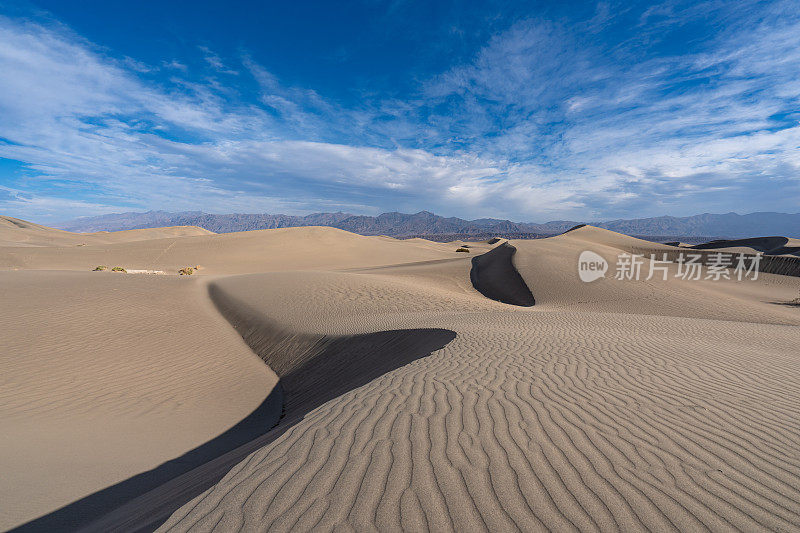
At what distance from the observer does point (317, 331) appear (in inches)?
367

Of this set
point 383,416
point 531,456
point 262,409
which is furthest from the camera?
point 262,409

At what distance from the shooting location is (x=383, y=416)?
3367mm

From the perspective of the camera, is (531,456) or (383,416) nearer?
(531,456)

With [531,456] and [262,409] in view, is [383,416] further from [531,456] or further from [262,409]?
[262,409]

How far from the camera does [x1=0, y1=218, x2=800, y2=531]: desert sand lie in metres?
2.21

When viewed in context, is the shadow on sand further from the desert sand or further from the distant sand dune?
the distant sand dune

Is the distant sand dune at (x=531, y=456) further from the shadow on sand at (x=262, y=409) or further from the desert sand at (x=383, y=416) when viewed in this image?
Result: the shadow on sand at (x=262, y=409)

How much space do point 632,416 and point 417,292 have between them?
11.6 m

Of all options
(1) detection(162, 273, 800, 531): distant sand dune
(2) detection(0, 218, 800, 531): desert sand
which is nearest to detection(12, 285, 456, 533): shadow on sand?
(2) detection(0, 218, 800, 531): desert sand

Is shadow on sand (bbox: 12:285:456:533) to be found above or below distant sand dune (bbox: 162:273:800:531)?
below

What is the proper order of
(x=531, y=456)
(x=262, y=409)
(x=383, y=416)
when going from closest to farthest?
(x=531, y=456), (x=383, y=416), (x=262, y=409)

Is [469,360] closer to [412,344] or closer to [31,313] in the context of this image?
[412,344]

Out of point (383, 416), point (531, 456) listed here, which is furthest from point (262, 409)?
point (531, 456)

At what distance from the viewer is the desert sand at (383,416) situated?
2.21 metres
